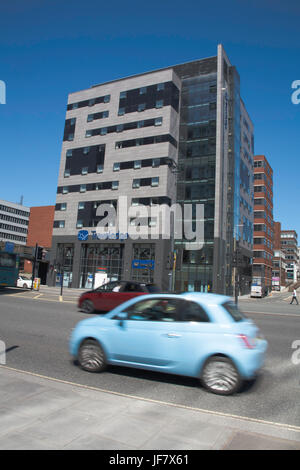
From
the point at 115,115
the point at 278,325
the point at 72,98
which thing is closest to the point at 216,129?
the point at 115,115

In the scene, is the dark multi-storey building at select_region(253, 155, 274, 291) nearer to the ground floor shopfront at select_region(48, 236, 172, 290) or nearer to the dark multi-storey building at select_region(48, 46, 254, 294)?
the dark multi-storey building at select_region(48, 46, 254, 294)

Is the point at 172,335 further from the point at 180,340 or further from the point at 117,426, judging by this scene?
the point at 117,426

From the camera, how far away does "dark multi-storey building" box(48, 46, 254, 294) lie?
41.9m

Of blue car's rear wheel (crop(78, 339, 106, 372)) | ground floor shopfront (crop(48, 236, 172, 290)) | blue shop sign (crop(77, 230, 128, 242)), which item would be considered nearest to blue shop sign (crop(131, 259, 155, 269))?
ground floor shopfront (crop(48, 236, 172, 290))

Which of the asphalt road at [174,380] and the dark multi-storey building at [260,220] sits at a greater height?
the dark multi-storey building at [260,220]

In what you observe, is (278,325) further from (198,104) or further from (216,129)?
(198,104)

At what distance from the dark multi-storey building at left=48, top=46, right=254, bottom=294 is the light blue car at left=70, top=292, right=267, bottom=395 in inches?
1329

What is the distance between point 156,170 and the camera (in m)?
42.7

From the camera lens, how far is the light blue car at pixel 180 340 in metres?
5.27

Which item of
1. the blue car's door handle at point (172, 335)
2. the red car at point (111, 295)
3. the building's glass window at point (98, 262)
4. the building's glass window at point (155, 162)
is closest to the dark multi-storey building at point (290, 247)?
the building's glass window at point (155, 162)

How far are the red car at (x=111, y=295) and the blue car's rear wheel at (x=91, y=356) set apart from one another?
27.6ft

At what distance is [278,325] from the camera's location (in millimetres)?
14070

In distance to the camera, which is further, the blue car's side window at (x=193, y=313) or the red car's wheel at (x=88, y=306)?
the red car's wheel at (x=88, y=306)

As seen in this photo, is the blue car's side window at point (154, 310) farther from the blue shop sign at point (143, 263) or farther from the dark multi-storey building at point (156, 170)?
the blue shop sign at point (143, 263)
